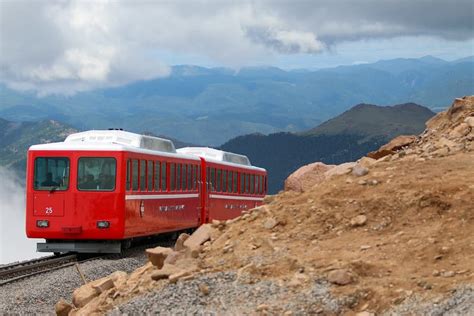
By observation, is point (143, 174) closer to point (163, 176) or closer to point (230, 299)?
point (163, 176)

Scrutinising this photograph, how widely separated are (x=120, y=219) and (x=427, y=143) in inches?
411

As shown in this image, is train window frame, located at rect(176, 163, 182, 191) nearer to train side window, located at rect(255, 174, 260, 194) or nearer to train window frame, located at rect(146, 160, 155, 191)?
train window frame, located at rect(146, 160, 155, 191)

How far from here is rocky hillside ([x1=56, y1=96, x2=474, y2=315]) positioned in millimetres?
10305

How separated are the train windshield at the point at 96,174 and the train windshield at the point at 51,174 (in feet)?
1.35

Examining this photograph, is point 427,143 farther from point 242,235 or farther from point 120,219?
point 120,219

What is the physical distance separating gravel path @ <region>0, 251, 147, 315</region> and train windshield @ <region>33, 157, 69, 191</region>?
2594mm

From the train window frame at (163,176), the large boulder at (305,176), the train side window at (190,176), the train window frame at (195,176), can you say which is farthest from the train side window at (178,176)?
the large boulder at (305,176)

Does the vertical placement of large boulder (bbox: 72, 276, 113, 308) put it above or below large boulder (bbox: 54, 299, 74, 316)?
above

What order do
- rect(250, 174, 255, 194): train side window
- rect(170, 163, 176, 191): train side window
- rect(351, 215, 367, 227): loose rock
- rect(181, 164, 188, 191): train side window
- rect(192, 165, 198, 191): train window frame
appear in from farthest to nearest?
1. rect(250, 174, 255, 194): train side window
2. rect(192, 165, 198, 191): train window frame
3. rect(181, 164, 188, 191): train side window
4. rect(170, 163, 176, 191): train side window
5. rect(351, 215, 367, 227): loose rock

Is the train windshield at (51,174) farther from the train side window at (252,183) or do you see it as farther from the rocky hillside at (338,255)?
the train side window at (252,183)

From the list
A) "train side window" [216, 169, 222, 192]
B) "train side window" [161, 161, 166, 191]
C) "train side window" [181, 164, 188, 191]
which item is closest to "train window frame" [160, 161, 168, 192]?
"train side window" [161, 161, 166, 191]

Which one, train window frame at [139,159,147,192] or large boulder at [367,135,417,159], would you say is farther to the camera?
train window frame at [139,159,147,192]

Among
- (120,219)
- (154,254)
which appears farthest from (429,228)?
(120,219)

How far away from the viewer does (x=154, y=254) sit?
1292 cm
